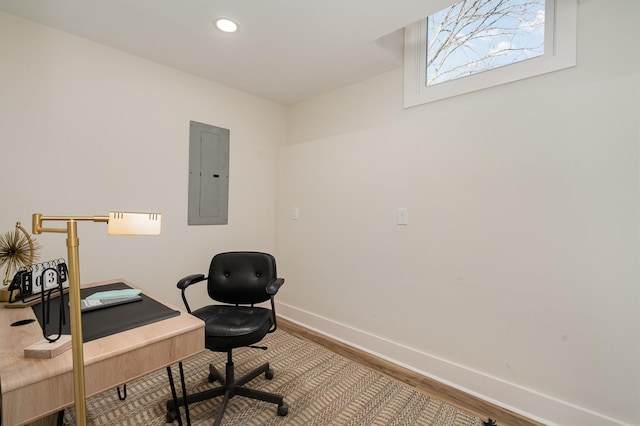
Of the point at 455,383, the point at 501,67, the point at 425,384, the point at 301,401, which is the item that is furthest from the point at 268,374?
the point at 501,67

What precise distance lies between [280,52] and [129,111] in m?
1.30

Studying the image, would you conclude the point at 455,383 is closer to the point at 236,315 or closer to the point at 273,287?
the point at 273,287

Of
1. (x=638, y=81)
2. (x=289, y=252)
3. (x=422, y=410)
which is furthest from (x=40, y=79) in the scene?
(x=638, y=81)

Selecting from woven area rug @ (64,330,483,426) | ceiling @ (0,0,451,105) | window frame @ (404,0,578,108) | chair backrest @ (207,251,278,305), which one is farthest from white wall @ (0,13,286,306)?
window frame @ (404,0,578,108)

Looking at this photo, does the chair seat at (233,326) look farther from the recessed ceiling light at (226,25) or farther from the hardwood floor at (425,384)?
the recessed ceiling light at (226,25)

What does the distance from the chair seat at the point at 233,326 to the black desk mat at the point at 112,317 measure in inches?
14.9

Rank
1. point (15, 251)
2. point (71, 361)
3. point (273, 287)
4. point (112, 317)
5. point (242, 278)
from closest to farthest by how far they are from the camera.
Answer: point (71, 361) → point (112, 317) → point (15, 251) → point (273, 287) → point (242, 278)

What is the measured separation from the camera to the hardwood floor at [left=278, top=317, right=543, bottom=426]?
5.76 feet

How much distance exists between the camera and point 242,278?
2.18 m

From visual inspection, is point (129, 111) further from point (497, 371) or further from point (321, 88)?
point (497, 371)

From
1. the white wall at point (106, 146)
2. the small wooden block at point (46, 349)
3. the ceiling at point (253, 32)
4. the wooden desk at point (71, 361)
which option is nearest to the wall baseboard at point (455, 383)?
the white wall at point (106, 146)

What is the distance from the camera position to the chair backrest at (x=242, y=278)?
2.15 metres

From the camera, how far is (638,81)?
4.86ft

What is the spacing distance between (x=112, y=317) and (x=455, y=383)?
2.16 m
